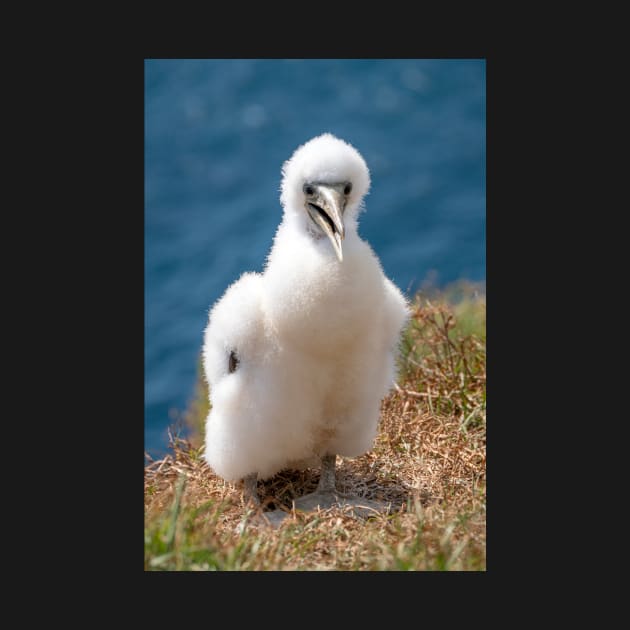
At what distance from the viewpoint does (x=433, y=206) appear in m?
15.6

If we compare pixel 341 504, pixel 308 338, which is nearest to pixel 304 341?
pixel 308 338

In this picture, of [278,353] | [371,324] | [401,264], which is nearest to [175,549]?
[278,353]

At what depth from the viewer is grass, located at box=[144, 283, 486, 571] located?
4.24m

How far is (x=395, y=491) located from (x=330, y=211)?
76.7 inches

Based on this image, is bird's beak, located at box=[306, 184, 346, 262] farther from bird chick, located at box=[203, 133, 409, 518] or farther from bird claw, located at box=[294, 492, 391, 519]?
bird claw, located at box=[294, 492, 391, 519]

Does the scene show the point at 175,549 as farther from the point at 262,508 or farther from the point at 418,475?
the point at 418,475

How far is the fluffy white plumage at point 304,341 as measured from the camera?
4.77 m

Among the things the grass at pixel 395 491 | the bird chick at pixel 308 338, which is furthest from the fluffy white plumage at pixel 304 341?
the grass at pixel 395 491

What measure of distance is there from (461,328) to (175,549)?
414 centimetres

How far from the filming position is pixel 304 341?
15.8 feet

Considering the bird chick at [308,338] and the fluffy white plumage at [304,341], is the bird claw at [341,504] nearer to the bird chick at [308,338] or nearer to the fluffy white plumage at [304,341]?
the bird chick at [308,338]

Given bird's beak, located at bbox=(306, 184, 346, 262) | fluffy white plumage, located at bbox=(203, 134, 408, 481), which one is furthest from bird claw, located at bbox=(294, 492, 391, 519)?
bird's beak, located at bbox=(306, 184, 346, 262)

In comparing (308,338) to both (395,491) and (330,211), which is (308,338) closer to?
(330,211)

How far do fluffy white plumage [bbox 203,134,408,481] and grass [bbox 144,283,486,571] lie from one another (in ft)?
1.41
